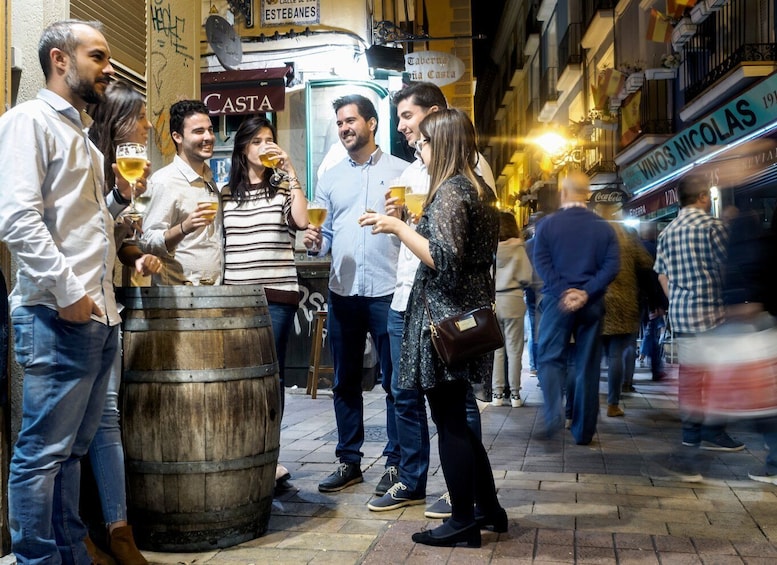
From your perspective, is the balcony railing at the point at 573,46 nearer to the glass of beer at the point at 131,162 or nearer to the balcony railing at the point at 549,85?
the balcony railing at the point at 549,85

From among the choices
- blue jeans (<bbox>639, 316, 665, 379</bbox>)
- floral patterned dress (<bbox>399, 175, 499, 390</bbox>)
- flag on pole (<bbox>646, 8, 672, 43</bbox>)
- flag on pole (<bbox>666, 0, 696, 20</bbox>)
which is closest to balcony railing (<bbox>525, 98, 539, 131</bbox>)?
flag on pole (<bbox>646, 8, 672, 43</bbox>)

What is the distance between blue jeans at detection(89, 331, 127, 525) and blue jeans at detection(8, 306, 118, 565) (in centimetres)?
27

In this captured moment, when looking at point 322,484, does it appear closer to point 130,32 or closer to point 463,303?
point 463,303

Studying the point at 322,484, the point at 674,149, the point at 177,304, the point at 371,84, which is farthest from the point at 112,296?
the point at 674,149

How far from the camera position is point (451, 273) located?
3.48 m

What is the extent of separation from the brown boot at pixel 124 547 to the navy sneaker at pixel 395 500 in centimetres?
132

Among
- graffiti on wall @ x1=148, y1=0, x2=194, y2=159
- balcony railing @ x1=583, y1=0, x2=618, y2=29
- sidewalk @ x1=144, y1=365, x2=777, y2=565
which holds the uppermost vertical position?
balcony railing @ x1=583, y1=0, x2=618, y2=29

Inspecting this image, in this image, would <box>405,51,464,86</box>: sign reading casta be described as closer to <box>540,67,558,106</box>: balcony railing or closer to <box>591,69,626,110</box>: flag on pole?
<box>591,69,626,110</box>: flag on pole

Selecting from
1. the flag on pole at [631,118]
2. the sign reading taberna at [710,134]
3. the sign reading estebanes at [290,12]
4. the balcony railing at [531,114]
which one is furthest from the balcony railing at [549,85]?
the sign reading estebanes at [290,12]

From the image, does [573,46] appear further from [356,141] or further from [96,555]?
[96,555]

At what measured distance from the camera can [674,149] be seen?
17906 millimetres

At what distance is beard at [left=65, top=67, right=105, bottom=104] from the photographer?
119 inches

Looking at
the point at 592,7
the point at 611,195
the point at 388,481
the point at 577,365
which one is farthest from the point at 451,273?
the point at 592,7

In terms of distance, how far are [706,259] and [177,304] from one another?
142 inches
